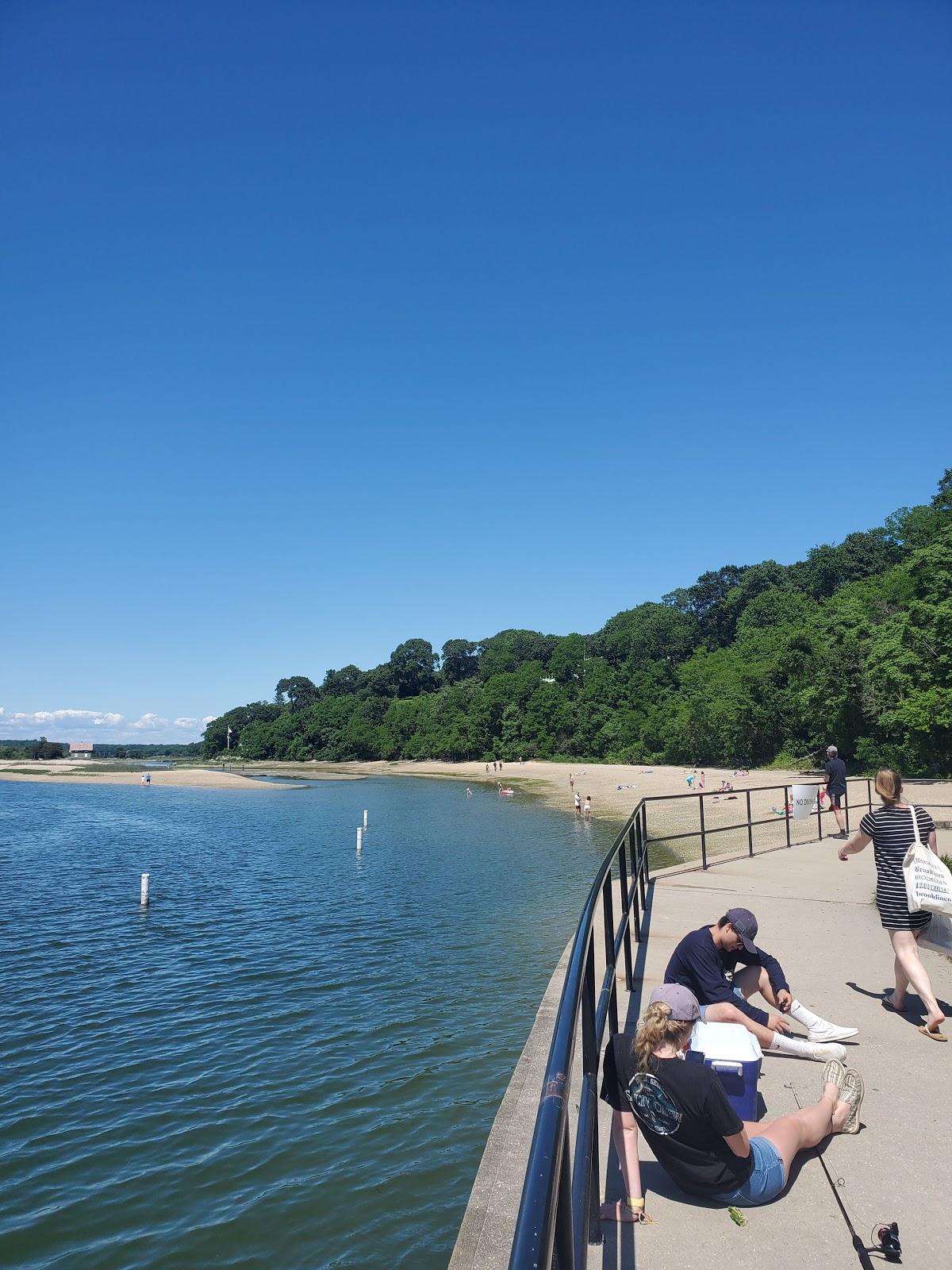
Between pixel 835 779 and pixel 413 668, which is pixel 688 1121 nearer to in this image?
pixel 835 779

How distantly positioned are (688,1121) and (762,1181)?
0.48 metres

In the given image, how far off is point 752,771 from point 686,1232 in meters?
54.2

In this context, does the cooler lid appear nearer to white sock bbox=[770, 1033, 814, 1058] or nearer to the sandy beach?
white sock bbox=[770, 1033, 814, 1058]

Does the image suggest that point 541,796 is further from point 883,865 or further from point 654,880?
point 883,865

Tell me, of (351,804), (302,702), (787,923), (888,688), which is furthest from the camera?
(302,702)

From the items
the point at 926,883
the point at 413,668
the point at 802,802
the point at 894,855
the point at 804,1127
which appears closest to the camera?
the point at 804,1127

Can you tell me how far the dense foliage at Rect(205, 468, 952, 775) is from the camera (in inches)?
1368

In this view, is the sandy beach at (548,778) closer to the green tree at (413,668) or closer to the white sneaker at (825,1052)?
the white sneaker at (825,1052)

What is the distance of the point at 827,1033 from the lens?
17.7ft

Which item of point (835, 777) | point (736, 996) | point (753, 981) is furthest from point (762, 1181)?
point (835, 777)

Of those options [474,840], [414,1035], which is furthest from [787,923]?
[474,840]

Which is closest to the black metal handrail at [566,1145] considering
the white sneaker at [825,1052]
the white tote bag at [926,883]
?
the white sneaker at [825,1052]

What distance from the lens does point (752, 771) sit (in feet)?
178

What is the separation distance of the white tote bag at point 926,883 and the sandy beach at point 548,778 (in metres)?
11.9
